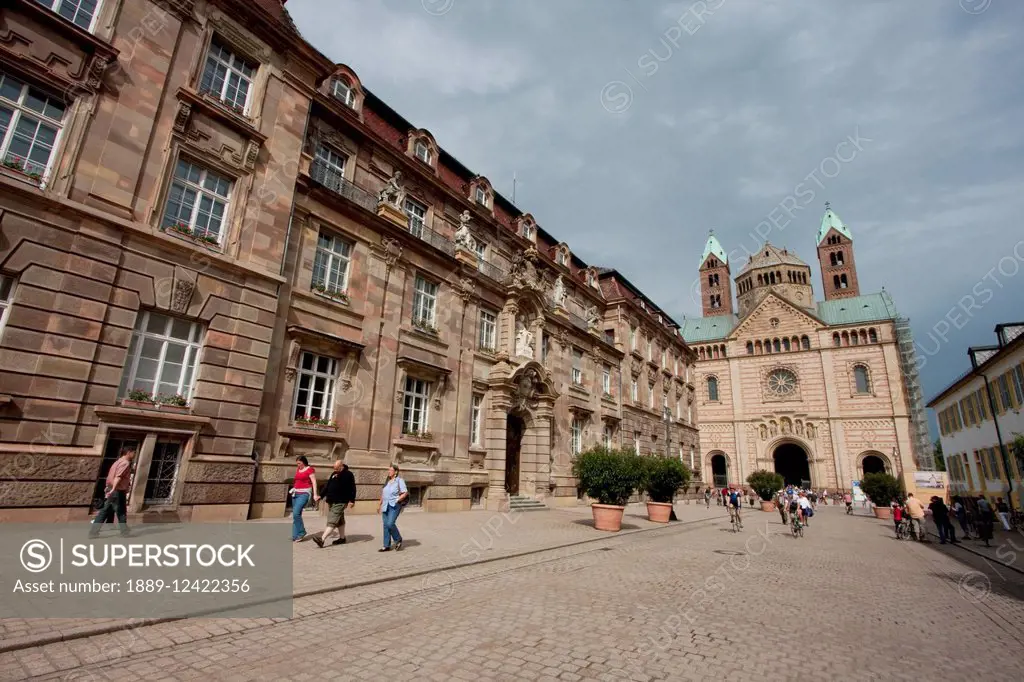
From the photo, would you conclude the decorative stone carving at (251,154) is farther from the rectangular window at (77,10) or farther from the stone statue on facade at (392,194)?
the stone statue on facade at (392,194)

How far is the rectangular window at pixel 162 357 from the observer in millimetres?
11314

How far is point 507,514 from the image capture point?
1900 cm

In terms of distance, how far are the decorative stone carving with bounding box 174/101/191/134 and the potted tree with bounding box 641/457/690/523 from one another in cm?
1887

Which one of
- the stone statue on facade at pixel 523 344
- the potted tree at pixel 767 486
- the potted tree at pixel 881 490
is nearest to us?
the stone statue on facade at pixel 523 344

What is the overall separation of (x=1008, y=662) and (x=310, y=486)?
11204mm

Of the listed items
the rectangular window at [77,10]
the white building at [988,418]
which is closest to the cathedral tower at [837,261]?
the white building at [988,418]

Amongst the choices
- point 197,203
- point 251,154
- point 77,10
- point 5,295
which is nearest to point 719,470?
point 251,154

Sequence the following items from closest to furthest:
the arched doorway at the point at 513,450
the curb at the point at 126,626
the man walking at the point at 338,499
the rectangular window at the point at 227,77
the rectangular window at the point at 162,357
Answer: the curb at the point at 126,626, the man walking at the point at 338,499, the rectangular window at the point at 162,357, the rectangular window at the point at 227,77, the arched doorway at the point at 513,450

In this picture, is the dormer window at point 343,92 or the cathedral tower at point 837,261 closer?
the dormer window at point 343,92

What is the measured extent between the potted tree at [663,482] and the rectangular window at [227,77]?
18.8 m

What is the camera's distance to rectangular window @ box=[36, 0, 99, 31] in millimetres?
10914

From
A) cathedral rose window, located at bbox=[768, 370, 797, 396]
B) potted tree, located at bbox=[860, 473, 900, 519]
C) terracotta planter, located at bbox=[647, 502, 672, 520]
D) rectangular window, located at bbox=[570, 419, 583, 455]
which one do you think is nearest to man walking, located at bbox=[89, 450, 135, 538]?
terracotta planter, located at bbox=[647, 502, 672, 520]

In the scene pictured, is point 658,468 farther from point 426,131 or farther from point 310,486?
point 426,131

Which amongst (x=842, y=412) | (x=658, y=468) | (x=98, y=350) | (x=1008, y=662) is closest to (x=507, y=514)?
(x=658, y=468)
